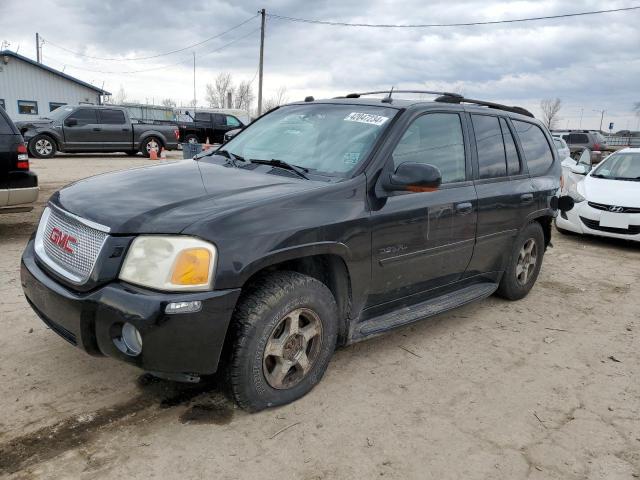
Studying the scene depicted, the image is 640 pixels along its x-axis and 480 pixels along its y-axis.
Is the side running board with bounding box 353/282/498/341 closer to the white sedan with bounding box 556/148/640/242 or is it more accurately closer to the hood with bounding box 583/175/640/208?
the white sedan with bounding box 556/148/640/242

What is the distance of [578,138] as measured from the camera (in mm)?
26125

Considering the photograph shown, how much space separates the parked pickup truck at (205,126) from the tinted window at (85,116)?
8.93m

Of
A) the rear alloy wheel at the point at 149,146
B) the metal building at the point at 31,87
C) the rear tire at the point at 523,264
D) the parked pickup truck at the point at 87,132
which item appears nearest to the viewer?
the rear tire at the point at 523,264

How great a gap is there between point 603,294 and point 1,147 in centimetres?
671

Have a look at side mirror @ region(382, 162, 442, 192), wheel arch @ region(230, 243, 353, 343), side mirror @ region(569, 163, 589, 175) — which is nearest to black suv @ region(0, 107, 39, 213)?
wheel arch @ region(230, 243, 353, 343)

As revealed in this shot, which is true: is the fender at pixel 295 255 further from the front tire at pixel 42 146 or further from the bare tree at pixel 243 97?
the bare tree at pixel 243 97

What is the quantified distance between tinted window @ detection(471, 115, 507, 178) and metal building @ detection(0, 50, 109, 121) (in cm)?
2876

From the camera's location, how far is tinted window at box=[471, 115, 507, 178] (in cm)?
404

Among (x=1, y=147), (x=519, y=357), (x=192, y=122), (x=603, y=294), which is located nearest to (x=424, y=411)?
(x=519, y=357)

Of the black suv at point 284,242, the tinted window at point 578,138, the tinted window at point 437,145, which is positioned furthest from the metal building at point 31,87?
the tinted window at point 437,145

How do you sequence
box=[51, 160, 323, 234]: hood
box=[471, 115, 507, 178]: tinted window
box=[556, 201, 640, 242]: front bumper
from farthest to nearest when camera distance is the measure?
box=[556, 201, 640, 242]: front bumper < box=[471, 115, 507, 178]: tinted window < box=[51, 160, 323, 234]: hood

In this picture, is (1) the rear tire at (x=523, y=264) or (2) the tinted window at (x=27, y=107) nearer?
(1) the rear tire at (x=523, y=264)

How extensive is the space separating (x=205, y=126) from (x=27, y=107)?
38.2 feet

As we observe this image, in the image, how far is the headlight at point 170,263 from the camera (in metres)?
2.35
